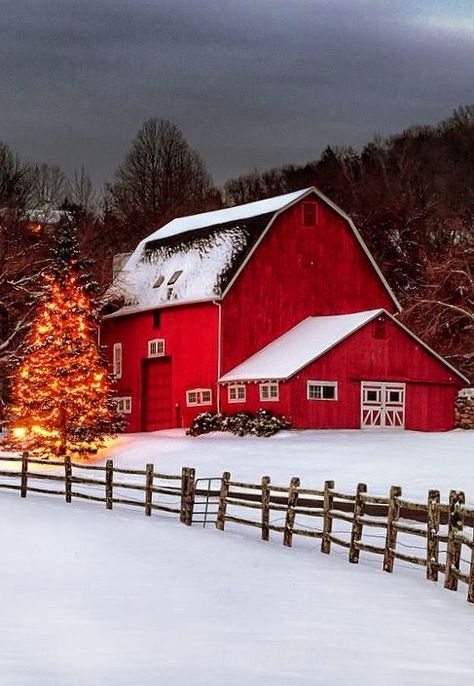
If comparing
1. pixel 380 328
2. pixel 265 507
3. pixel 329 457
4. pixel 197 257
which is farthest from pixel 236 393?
pixel 265 507

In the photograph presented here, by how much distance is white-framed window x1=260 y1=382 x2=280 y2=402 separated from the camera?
47406 millimetres

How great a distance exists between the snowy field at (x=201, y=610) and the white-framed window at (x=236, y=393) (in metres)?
20.3

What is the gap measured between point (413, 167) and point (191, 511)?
80521 millimetres

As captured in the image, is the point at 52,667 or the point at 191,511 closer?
the point at 52,667

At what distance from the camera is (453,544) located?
19203 mm

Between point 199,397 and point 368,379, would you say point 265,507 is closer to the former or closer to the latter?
point 368,379

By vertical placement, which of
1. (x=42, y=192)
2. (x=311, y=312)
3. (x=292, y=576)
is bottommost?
(x=292, y=576)

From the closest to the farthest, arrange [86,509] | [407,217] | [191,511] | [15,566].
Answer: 1. [15,566]
2. [191,511]
3. [86,509]
4. [407,217]

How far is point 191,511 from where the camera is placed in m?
26.6

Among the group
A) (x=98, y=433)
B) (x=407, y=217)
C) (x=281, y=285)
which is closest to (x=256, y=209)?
(x=281, y=285)

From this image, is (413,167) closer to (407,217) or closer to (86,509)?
(407,217)

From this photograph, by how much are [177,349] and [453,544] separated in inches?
1354

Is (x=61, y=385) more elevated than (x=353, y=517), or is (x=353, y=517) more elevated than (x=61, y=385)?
(x=61, y=385)

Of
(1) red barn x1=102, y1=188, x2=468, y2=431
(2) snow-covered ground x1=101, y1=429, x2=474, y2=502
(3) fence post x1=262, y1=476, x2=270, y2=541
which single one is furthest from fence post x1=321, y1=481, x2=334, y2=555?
(1) red barn x1=102, y1=188, x2=468, y2=431
